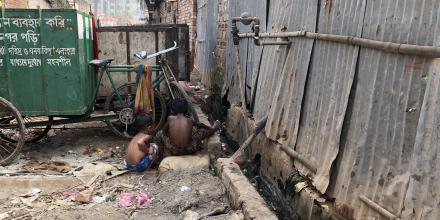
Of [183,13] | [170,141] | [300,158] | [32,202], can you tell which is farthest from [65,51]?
[183,13]

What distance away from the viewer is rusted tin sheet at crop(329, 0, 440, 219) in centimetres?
263

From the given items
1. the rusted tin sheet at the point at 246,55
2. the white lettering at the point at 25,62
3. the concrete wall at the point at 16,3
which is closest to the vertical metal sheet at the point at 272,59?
the rusted tin sheet at the point at 246,55

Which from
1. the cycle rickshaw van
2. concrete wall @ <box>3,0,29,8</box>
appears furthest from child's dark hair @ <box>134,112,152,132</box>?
concrete wall @ <box>3,0,29,8</box>

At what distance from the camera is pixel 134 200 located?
192 inches

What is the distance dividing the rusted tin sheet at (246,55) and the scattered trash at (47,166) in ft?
9.39

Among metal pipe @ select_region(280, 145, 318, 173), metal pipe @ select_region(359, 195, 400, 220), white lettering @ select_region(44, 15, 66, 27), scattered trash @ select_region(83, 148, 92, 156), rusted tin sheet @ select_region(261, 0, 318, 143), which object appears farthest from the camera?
scattered trash @ select_region(83, 148, 92, 156)

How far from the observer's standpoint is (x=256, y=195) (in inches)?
165

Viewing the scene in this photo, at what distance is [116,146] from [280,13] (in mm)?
3387

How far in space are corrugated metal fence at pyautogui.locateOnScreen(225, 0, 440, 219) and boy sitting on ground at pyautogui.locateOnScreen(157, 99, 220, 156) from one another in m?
Answer: 1.15

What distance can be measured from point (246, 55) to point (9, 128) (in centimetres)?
373

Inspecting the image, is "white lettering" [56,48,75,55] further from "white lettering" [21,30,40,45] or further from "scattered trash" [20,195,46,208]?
"scattered trash" [20,195,46,208]

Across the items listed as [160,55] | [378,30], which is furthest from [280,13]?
[160,55]

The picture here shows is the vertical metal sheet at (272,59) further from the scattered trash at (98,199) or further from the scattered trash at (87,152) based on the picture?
the scattered trash at (87,152)

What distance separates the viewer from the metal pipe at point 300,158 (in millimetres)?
4047
